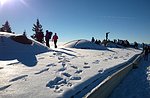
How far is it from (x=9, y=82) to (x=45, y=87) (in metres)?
1.26

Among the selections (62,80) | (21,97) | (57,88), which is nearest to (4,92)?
(21,97)

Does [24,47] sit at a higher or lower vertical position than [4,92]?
higher

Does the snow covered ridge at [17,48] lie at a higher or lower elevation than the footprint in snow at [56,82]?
higher

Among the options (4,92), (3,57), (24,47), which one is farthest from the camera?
(24,47)

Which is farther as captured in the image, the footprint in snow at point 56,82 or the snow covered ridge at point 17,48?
the snow covered ridge at point 17,48

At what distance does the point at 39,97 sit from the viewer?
18.0 ft

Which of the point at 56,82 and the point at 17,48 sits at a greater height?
the point at 17,48

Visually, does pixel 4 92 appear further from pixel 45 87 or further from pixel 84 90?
pixel 84 90

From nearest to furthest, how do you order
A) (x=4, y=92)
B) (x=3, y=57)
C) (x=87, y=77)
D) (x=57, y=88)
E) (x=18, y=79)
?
1. (x=4, y=92)
2. (x=57, y=88)
3. (x=18, y=79)
4. (x=87, y=77)
5. (x=3, y=57)

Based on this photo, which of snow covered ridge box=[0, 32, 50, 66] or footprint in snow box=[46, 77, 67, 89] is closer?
footprint in snow box=[46, 77, 67, 89]

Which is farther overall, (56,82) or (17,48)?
(17,48)

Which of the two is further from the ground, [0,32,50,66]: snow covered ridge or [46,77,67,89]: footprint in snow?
[0,32,50,66]: snow covered ridge

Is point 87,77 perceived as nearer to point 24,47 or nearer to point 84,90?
point 84,90

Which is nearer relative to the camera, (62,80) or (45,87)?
(45,87)
